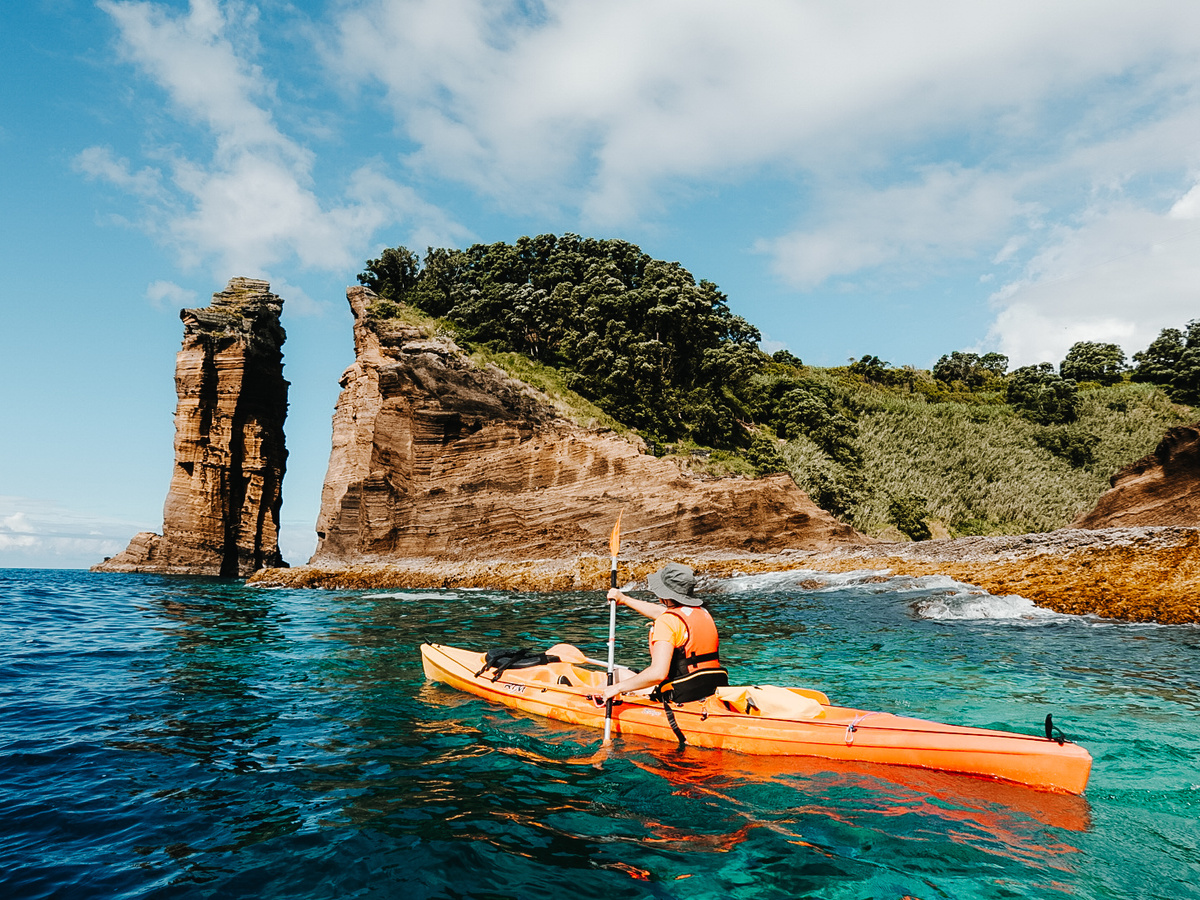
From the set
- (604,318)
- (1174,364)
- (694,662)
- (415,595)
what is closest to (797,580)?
(415,595)

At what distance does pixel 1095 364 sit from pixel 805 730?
58499mm

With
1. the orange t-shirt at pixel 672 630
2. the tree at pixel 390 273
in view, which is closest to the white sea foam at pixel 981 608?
the orange t-shirt at pixel 672 630

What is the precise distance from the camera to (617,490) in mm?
26344

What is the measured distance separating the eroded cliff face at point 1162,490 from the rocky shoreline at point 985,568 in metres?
2.44

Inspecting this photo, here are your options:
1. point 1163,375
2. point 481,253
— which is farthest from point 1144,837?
point 1163,375

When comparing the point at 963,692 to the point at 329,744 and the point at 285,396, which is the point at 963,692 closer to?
the point at 329,744

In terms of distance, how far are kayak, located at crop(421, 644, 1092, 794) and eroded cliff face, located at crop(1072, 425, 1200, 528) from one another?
1893 centimetres

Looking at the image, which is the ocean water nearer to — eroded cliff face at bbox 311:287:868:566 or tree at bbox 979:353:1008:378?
eroded cliff face at bbox 311:287:868:566

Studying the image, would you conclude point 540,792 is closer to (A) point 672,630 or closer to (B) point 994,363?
(A) point 672,630

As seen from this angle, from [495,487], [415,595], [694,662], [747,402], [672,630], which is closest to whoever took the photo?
[672,630]

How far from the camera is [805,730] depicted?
5434 mm

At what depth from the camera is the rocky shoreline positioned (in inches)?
483

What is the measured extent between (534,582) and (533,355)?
16.1m

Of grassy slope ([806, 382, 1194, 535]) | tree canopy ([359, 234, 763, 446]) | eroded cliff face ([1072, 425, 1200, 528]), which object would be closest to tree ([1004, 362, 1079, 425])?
grassy slope ([806, 382, 1194, 535])
